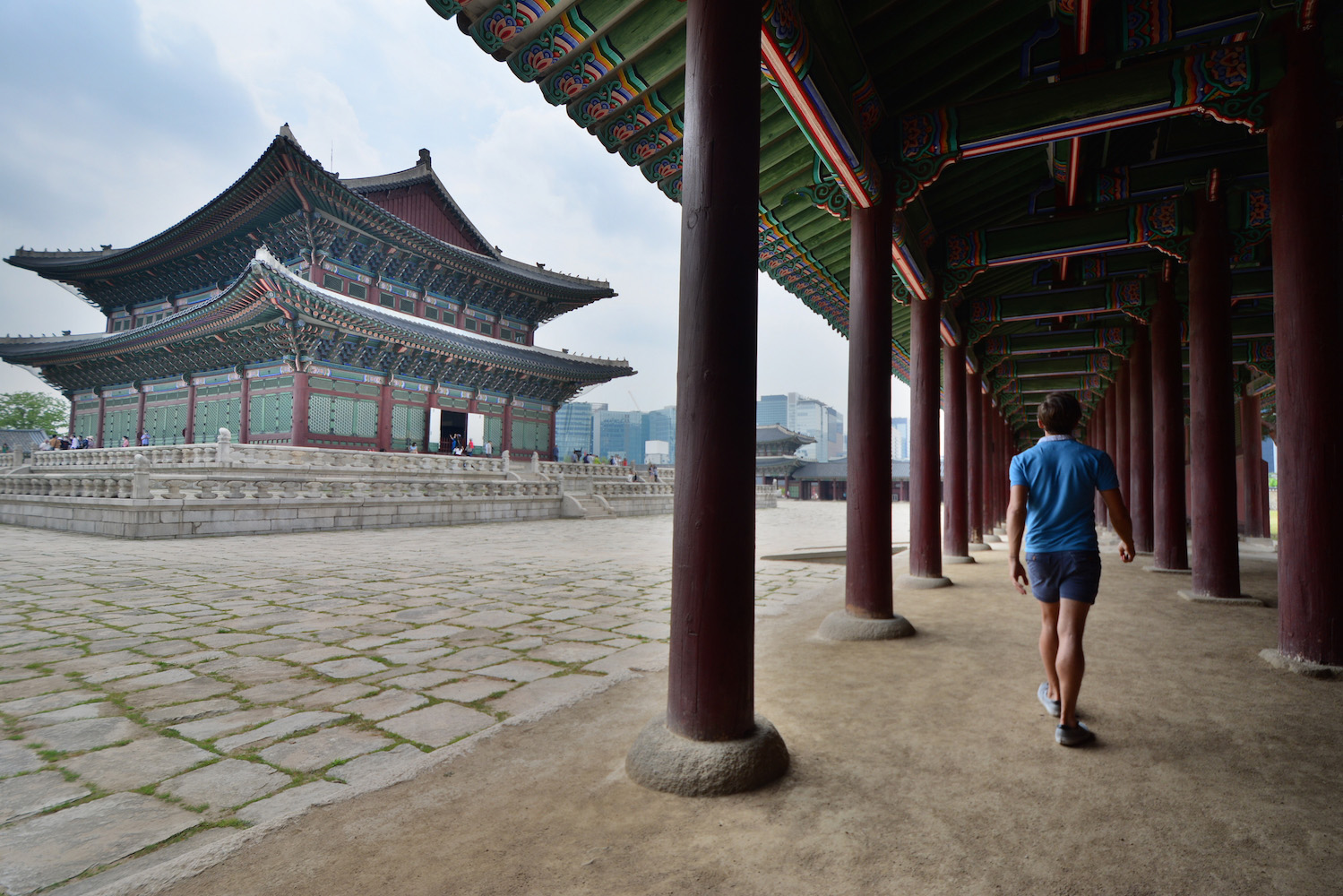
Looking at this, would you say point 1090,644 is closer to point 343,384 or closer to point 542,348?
point 343,384

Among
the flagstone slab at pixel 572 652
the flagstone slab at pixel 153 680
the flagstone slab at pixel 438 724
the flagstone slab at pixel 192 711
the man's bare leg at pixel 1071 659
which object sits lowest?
the flagstone slab at pixel 572 652

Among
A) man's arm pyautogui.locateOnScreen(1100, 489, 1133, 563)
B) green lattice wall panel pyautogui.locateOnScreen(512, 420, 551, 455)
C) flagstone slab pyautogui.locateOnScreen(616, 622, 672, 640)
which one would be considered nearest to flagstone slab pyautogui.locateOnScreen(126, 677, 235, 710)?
flagstone slab pyautogui.locateOnScreen(616, 622, 672, 640)

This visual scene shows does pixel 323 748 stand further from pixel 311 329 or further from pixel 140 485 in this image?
pixel 311 329

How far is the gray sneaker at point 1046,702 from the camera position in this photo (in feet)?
9.62

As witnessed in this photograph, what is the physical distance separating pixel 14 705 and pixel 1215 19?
7261mm

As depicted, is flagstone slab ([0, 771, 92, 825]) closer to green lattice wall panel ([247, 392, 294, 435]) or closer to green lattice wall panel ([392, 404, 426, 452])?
green lattice wall panel ([247, 392, 294, 435])

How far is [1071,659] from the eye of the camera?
8.85ft

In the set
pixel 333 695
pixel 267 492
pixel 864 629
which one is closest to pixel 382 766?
pixel 333 695

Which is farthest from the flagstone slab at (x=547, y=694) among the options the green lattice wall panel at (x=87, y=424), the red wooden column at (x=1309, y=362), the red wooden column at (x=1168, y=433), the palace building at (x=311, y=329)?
the green lattice wall panel at (x=87, y=424)

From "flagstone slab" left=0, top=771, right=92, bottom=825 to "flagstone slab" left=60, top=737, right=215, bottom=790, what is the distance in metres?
0.06

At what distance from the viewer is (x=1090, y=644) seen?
171 inches

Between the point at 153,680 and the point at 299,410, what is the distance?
18333mm

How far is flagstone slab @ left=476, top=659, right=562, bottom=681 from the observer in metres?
3.53

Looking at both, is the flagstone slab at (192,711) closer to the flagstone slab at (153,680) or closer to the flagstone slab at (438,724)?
the flagstone slab at (153,680)
